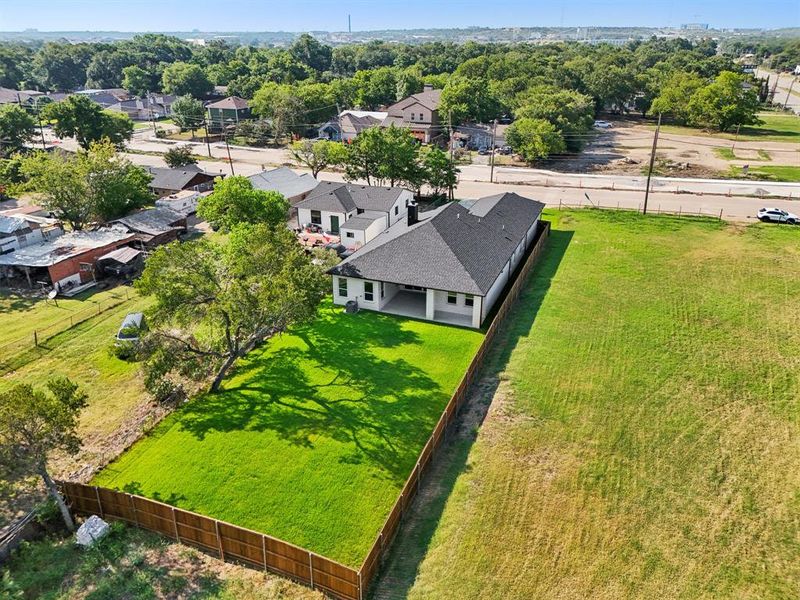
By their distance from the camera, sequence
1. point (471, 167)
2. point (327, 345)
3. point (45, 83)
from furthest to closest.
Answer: point (45, 83), point (471, 167), point (327, 345)

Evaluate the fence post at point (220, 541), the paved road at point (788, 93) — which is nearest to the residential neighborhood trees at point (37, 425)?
the fence post at point (220, 541)

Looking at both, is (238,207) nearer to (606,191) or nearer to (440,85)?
(606,191)

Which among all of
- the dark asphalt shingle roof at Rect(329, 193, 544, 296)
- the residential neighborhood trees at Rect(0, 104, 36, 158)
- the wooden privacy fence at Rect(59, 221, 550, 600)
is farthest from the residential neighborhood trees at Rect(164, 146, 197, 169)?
the wooden privacy fence at Rect(59, 221, 550, 600)

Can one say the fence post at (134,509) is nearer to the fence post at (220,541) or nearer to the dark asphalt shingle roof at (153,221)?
the fence post at (220,541)

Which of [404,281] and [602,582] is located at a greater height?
[404,281]

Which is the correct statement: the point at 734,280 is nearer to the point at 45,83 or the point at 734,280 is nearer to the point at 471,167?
the point at 471,167

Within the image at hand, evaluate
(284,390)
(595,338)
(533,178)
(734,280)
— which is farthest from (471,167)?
(284,390)
